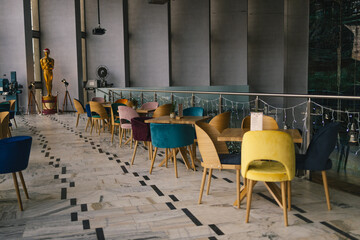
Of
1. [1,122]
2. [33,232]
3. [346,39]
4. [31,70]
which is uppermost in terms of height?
[346,39]

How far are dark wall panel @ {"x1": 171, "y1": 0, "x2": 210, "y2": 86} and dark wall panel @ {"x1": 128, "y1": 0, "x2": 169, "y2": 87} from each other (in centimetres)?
51

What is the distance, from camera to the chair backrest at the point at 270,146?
2854 mm

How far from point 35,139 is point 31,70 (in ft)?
25.3

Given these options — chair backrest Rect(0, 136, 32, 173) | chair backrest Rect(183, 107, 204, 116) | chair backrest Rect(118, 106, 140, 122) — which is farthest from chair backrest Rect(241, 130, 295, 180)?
chair backrest Rect(118, 106, 140, 122)

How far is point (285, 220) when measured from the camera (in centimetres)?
304

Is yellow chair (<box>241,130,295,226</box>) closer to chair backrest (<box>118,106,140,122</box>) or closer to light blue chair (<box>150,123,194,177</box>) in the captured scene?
light blue chair (<box>150,123,194,177</box>)

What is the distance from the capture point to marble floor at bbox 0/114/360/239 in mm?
2961

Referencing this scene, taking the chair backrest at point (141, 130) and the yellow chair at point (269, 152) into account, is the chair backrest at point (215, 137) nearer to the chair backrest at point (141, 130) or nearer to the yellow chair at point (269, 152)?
the yellow chair at point (269, 152)

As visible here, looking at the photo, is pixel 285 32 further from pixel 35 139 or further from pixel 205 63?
pixel 35 139

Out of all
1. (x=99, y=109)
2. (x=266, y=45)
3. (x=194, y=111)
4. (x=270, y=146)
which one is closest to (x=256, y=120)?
(x=270, y=146)

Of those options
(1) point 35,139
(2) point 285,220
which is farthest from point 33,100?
(2) point 285,220

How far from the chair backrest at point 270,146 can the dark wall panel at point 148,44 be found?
535 inches

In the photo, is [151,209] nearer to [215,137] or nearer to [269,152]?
[215,137]

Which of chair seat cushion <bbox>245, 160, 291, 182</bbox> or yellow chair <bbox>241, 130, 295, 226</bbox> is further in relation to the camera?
chair seat cushion <bbox>245, 160, 291, 182</bbox>
